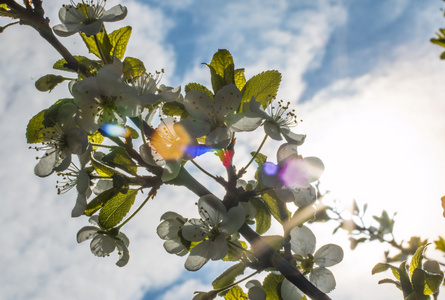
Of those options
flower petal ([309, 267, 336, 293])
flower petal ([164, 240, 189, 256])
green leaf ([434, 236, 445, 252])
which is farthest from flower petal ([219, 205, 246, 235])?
green leaf ([434, 236, 445, 252])

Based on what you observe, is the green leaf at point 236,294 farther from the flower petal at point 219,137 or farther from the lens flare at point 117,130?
the lens flare at point 117,130

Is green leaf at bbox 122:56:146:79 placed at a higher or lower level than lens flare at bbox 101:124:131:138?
higher

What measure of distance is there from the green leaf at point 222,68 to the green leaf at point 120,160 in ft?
1.60

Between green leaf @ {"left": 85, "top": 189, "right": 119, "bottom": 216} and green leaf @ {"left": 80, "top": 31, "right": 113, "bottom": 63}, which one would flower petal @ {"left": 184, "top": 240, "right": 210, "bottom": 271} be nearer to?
green leaf @ {"left": 85, "top": 189, "right": 119, "bottom": 216}

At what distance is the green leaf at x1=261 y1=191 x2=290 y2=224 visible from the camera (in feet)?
5.96

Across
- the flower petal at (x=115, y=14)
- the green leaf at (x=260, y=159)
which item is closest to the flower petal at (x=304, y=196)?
the green leaf at (x=260, y=159)

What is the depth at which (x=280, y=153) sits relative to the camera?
1718 millimetres

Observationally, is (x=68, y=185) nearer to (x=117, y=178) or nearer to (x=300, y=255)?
(x=117, y=178)

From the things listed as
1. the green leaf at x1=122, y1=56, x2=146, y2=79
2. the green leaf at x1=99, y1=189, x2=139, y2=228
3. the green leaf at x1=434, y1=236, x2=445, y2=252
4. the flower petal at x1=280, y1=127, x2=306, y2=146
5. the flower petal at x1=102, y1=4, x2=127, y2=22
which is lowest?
the green leaf at x1=434, y1=236, x2=445, y2=252

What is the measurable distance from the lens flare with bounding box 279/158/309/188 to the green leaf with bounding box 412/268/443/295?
584 mm

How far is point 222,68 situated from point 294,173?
1.85 ft

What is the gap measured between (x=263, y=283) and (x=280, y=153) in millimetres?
651

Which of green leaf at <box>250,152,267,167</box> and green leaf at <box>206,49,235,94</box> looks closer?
green leaf at <box>206,49,235,94</box>

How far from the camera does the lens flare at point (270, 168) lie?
5.47 feet
